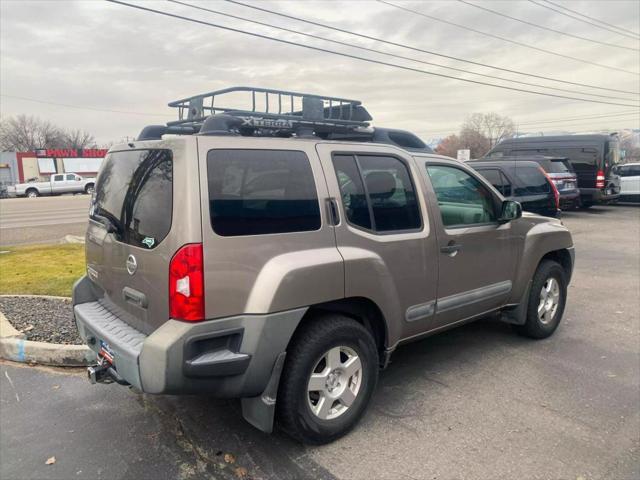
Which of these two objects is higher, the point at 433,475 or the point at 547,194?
the point at 547,194

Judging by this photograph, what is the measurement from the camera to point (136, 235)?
9.53 feet

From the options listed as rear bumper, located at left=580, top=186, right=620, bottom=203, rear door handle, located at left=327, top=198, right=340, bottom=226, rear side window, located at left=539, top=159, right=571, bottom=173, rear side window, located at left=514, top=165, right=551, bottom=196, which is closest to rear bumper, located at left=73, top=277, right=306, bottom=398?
rear door handle, located at left=327, top=198, right=340, bottom=226

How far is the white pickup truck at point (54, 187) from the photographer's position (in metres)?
37.6

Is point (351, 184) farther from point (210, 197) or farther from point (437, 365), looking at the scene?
point (437, 365)

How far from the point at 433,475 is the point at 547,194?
9567mm

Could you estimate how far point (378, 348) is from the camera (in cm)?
357

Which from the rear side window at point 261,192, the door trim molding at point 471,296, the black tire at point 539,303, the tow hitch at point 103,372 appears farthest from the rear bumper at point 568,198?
the tow hitch at point 103,372

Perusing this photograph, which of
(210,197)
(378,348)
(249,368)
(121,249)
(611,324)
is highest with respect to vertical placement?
(210,197)

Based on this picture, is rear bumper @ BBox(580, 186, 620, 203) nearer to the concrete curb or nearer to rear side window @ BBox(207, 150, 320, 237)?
rear side window @ BBox(207, 150, 320, 237)

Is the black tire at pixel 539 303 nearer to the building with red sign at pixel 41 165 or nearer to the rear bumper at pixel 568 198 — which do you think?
the rear bumper at pixel 568 198

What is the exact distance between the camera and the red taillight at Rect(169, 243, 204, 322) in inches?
100

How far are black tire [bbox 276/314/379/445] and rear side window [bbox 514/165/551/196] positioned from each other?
9.08 meters

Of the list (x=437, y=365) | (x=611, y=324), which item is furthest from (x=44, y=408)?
(x=611, y=324)

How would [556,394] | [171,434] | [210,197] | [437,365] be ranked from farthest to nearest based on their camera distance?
[437,365]
[556,394]
[171,434]
[210,197]
